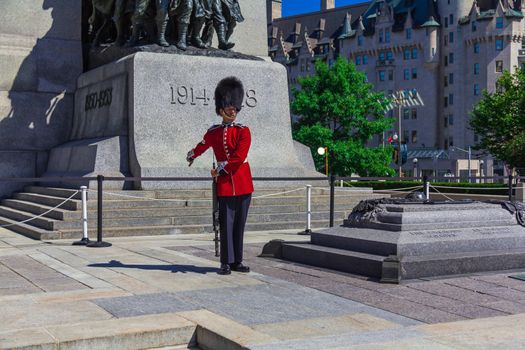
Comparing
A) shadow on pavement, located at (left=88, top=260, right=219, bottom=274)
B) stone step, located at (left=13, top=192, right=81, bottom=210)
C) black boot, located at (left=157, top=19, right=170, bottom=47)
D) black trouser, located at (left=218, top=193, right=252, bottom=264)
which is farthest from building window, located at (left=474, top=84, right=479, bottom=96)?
black trouser, located at (left=218, top=193, right=252, bottom=264)

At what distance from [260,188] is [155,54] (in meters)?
3.73

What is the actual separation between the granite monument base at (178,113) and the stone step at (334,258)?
20.7 ft

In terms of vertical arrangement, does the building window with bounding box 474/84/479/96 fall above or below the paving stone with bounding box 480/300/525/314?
above

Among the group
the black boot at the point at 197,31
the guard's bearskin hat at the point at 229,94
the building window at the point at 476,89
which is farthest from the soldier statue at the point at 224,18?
the building window at the point at 476,89

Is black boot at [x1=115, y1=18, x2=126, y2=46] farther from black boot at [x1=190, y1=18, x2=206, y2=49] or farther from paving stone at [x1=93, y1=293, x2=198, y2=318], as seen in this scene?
paving stone at [x1=93, y1=293, x2=198, y2=318]

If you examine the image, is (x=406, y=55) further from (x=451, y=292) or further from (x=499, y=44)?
(x=451, y=292)

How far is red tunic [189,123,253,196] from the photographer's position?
8508 millimetres

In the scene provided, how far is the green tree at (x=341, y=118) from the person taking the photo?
53312mm

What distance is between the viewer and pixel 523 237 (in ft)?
29.8

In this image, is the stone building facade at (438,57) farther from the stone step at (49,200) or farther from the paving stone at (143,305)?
the paving stone at (143,305)

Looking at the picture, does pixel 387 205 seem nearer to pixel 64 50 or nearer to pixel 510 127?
pixel 64 50

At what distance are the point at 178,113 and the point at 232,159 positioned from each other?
8.26 meters

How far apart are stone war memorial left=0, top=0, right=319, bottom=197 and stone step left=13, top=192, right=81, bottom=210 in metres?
0.69

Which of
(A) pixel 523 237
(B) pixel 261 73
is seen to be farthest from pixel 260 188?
(A) pixel 523 237
